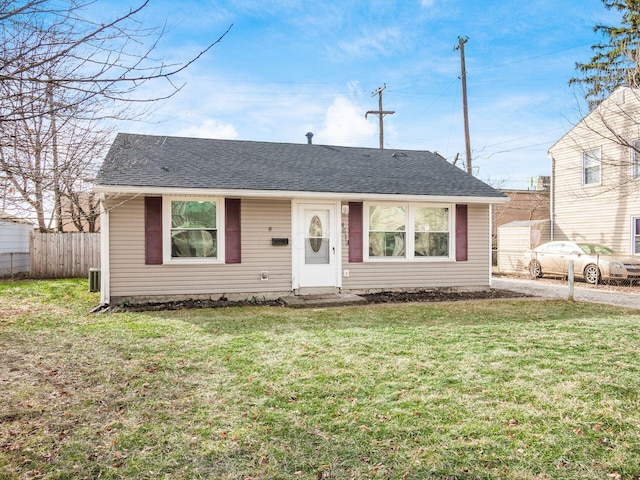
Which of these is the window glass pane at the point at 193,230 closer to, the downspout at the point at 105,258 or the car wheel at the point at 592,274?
the downspout at the point at 105,258

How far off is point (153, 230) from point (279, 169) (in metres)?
3.40

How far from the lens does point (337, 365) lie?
15.9ft

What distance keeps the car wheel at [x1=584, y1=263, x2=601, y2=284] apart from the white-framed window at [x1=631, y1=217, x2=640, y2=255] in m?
2.40

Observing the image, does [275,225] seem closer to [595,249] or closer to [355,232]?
[355,232]

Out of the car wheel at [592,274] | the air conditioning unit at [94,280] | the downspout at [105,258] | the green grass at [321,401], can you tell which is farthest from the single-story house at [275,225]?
the car wheel at [592,274]

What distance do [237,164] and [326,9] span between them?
4052 millimetres

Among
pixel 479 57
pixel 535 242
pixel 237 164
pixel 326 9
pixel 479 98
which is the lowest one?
pixel 535 242

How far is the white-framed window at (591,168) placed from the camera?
1598 centimetres

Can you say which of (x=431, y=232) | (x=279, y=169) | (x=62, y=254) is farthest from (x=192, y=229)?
(x=62, y=254)

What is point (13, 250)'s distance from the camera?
624 inches

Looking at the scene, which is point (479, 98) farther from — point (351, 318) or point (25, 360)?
point (25, 360)

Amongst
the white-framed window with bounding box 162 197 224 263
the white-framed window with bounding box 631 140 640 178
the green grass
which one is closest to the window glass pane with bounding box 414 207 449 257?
the green grass

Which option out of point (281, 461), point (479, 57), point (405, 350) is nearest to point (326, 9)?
point (405, 350)

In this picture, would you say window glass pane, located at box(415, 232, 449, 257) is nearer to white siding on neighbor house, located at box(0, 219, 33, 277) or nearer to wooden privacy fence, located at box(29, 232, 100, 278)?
wooden privacy fence, located at box(29, 232, 100, 278)
